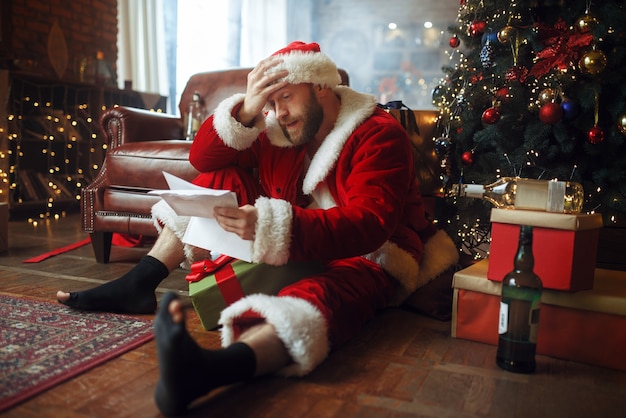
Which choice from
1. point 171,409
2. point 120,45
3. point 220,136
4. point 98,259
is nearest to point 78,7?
point 120,45

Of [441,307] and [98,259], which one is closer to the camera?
[441,307]

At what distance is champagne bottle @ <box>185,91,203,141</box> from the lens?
2.79 metres

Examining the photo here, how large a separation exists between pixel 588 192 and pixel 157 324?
165cm

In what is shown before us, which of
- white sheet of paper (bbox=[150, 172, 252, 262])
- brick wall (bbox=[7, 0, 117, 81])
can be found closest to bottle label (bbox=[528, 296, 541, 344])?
white sheet of paper (bbox=[150, 172, 252, 262])

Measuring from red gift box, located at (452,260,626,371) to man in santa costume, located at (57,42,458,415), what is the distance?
0.66 feet

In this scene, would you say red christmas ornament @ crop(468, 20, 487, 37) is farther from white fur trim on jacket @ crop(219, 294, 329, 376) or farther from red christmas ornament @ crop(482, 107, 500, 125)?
white fur trim on jacket @ crop(219, 294, 329, 376)

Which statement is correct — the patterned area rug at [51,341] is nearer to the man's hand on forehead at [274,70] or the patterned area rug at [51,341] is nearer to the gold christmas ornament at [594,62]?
the man's hand on forehead at [274,70]

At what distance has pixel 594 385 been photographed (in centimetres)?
118

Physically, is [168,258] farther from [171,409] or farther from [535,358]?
[535,358]

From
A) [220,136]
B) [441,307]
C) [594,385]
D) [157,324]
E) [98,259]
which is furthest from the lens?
[98,259]

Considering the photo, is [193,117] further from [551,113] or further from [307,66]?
[551,113]

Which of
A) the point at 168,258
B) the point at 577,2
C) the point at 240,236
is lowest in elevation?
the point at 168,258

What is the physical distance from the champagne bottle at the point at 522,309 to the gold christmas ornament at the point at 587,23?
1036mm

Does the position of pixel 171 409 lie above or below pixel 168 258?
below
